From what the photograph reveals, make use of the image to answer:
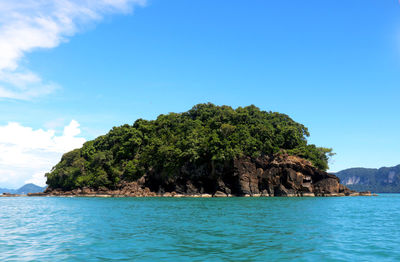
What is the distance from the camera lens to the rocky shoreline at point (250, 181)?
7681 cm

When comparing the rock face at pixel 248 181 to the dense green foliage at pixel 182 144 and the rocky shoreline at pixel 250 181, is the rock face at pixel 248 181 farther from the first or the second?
the dense green foliage at pixel 182 144

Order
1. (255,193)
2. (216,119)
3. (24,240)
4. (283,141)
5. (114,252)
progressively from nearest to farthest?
(114,252) < (24,240) < (255,193) < (283,141) < (216,119)

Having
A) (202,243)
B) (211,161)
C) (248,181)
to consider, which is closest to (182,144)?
(211,161)

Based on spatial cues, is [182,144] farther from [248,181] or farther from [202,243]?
[202,243]

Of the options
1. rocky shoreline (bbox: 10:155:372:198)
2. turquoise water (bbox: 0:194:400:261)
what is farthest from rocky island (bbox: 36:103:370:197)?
turquoise water (bbox: 0:194:400:261)

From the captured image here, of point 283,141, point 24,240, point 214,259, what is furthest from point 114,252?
point 283,141

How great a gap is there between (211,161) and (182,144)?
8929mm

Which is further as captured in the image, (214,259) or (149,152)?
(149,152)

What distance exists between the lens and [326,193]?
256ft

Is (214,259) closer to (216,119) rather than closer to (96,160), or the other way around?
(216,119)

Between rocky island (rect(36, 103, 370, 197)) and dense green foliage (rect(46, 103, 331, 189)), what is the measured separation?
248 mm

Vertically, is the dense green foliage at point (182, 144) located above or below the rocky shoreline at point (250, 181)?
above

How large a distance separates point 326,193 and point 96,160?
6554 cm

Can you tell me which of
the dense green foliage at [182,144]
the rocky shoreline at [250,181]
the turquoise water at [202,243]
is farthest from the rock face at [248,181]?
the turquoise water at [202,243]
